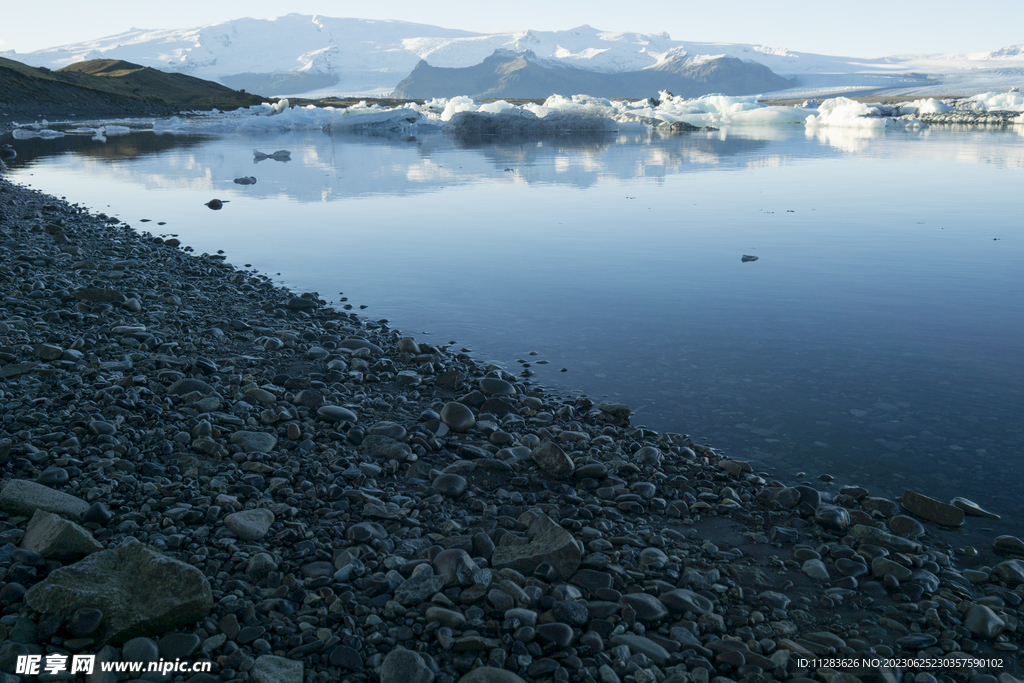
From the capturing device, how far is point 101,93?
85500 mm

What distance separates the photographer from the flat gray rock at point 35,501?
3.69m

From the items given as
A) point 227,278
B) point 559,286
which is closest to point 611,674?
point 559,286

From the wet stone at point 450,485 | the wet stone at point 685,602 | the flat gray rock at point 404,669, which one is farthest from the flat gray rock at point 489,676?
the wet stone at point 450,485

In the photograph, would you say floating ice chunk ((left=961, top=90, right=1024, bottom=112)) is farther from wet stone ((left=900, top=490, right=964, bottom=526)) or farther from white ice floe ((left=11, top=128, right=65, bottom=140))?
white ice floe ((left=11, top=128, right=65, bottom=140))

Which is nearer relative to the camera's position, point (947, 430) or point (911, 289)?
point (947, 430)

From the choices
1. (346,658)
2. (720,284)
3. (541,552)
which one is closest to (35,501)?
(346,658)

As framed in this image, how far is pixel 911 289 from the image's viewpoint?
10.1m

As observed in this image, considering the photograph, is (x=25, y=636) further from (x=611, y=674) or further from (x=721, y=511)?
(x=721, y=511)

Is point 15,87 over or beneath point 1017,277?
over

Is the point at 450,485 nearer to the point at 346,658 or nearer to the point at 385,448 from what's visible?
the point at 385,448

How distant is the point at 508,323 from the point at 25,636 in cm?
645

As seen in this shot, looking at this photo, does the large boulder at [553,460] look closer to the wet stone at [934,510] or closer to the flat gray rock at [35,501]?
the wet stone at [934,510]

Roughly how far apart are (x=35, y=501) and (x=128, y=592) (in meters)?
1.16

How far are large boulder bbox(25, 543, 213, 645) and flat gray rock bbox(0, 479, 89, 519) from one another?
75cm
